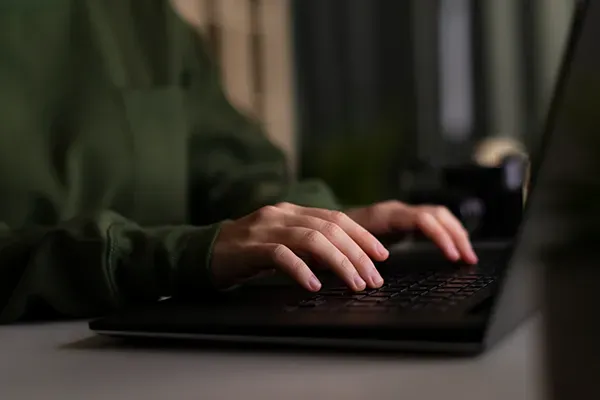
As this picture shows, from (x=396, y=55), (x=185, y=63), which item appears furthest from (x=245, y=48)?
(x=396, y=55)

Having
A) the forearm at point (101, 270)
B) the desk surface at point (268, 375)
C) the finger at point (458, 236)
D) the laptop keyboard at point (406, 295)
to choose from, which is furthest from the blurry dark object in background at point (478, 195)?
the desk surface at point (268, 375)

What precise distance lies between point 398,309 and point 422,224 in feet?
1.23

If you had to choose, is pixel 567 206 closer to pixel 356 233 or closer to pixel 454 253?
pixel 356 233

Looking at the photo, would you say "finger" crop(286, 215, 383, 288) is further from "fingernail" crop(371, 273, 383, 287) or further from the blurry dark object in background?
the blurry dark object in background

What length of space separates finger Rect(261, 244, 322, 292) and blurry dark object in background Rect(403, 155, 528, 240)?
1.51 ft

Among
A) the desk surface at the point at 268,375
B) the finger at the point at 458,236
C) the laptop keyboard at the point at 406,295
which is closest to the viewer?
the desk surface at the point at 268,375

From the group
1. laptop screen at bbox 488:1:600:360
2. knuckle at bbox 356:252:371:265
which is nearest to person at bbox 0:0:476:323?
knuckle at bbox 356:252:371:265

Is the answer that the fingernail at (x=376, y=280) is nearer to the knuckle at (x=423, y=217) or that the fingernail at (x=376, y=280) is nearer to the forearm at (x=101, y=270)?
the forearm at (x=101, y=270)

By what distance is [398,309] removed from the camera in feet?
1.69

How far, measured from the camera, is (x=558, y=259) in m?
0.29

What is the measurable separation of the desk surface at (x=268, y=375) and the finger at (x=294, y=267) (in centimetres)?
13

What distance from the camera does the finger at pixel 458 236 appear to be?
0.83m

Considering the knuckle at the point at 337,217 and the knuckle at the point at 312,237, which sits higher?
the knuckle at the point at 337,217

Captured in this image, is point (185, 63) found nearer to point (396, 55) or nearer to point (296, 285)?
point (296, 285)
